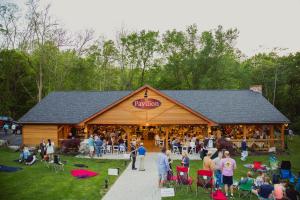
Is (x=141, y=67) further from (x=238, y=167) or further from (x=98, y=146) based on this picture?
(x=238, y=167)

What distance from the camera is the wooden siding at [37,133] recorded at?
90.1 feet

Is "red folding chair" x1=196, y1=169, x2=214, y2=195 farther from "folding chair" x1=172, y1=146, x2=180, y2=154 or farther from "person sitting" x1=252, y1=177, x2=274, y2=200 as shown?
"folding chair" x1=172, y1=146, x2=180, y2=154

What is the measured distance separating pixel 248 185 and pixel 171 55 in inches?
1655

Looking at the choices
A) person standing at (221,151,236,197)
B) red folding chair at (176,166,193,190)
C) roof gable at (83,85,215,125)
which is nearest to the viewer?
person standing at (221,151,236,197)

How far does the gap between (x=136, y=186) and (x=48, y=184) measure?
157 inches

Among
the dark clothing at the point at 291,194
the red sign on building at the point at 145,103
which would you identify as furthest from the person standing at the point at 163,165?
the red sign on building at the point at 145,103

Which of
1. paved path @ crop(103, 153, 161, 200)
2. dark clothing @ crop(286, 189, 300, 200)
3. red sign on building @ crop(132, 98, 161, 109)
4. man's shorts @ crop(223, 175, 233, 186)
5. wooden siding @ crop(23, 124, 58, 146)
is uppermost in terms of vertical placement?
red sign on building @ crop(132, 98, 161, 109)

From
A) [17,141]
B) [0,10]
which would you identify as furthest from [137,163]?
[0,10]

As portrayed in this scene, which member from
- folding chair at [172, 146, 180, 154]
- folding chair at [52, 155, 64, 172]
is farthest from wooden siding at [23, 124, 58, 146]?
folding chair at [172, 146, 180, 154]

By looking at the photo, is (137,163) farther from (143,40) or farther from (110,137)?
(143,40)

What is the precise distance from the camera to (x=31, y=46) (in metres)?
48.3

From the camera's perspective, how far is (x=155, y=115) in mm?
26172

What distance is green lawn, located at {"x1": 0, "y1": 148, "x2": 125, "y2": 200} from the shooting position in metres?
13.7

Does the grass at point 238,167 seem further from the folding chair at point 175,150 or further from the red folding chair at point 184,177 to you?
the folding chair at point 175,150
